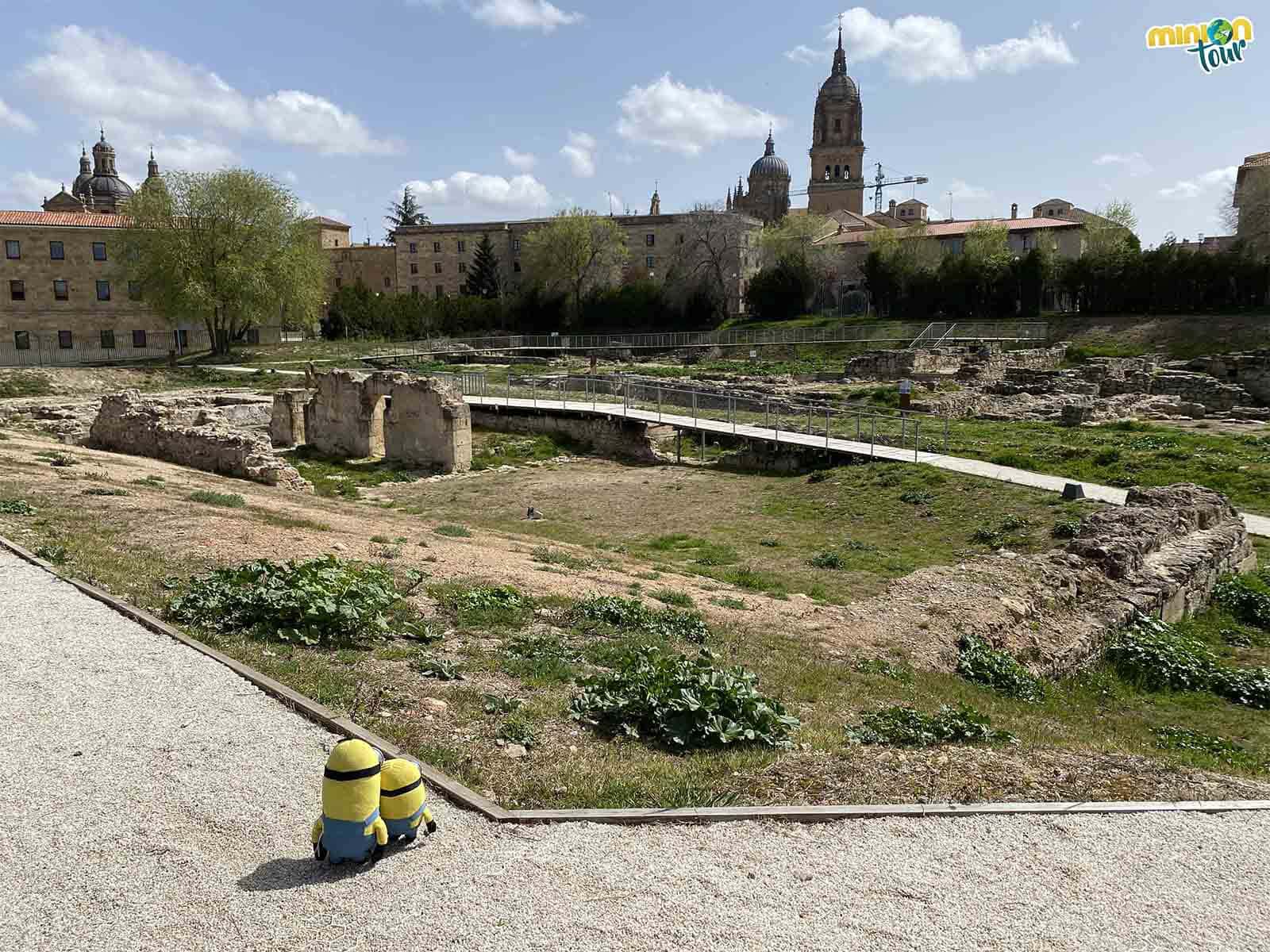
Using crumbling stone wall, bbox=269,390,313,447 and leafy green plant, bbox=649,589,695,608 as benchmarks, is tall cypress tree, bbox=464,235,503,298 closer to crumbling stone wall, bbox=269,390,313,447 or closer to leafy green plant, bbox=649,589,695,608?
crumbling stone wall, bbox=269,390,313,447

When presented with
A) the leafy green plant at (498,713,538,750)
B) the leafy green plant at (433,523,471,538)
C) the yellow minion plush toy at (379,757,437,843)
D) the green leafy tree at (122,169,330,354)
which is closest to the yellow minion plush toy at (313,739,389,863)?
the yellow minion plush toy at (379,757,437,843)

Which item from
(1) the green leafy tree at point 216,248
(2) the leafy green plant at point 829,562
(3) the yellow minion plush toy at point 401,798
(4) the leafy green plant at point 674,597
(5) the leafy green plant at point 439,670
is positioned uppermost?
(1) the green leafy tree at point 216,248

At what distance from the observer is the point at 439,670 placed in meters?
8.14

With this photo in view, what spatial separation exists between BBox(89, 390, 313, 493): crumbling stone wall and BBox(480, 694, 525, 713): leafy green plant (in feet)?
53.2

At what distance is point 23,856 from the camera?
4.99 m

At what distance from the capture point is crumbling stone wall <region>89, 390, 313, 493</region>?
22469 millimetres

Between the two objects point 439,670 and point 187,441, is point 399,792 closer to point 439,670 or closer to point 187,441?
point 439,670

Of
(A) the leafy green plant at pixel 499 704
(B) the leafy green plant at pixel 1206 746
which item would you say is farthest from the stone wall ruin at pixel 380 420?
(B) the leafy green plant at pixel 1206 746

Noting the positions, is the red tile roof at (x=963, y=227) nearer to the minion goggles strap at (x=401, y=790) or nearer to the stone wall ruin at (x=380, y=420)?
the stone wall ruin at (x=380, y=420)

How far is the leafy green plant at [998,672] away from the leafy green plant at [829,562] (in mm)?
4764

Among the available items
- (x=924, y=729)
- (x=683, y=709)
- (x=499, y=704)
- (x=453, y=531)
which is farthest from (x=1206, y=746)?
(x=453, y=531)

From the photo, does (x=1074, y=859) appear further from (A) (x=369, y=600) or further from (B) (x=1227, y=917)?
(A) (x=369, y=600)

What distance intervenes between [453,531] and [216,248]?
136 feet

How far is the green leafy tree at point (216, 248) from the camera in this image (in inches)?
1941
